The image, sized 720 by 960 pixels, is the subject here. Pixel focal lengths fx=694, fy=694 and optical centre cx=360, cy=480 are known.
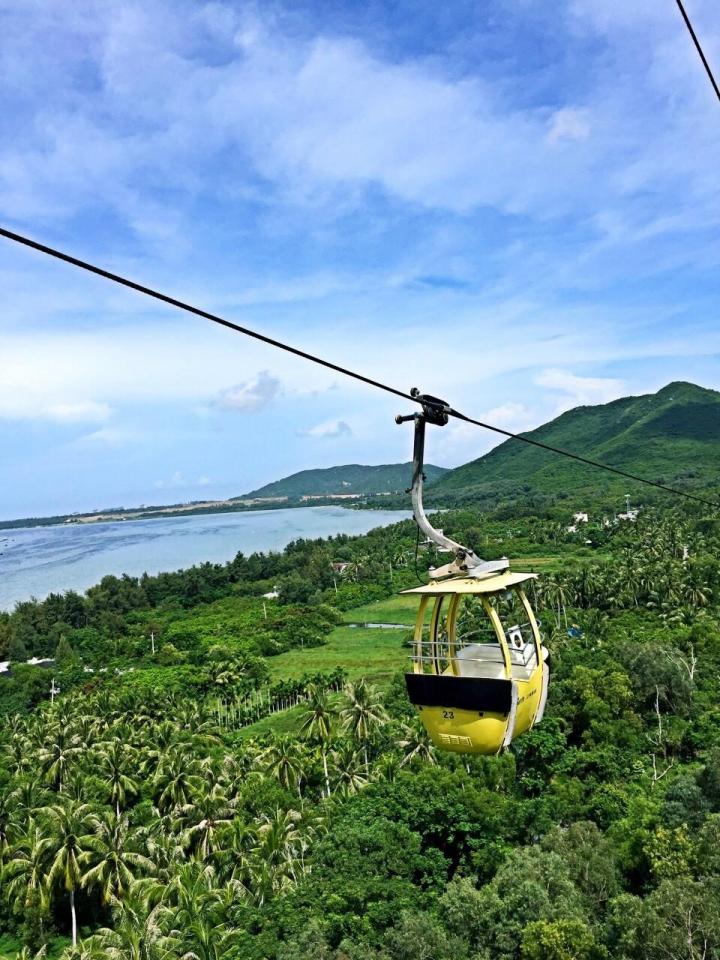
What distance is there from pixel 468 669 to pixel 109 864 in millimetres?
22152

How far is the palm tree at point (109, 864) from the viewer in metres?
23.9

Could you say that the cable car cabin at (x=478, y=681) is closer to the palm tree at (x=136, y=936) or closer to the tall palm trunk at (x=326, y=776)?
the palm tree at (x=136, y=936)

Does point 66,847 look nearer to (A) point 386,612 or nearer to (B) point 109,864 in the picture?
(B) point 109,864

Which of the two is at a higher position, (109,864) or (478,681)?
(478,681)

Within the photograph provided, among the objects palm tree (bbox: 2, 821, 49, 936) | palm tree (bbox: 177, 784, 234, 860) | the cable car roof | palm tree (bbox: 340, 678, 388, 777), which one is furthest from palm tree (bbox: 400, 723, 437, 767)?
the cable car roof

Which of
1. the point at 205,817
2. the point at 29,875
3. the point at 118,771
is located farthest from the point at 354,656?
the point at 29,875

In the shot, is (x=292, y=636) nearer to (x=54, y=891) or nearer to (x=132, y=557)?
(x=54, y=891)

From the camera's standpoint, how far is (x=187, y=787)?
1176 inches

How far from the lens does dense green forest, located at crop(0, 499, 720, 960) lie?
1858 cm

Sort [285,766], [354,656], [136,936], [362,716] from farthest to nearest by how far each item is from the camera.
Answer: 1. [354,656]
2. [362,716]
3. [285,766]
4. [136,936]

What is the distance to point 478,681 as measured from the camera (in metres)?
7.18

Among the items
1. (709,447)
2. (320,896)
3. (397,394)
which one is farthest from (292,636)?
(709,447)

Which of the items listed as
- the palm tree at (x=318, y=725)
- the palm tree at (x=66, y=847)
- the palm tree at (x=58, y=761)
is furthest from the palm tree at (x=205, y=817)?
the palm tree at (x=58, y=761)

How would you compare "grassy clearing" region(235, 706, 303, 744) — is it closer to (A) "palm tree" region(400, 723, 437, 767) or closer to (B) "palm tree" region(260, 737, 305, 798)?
(B) "palm tree" region(260, 737, 305, 798)
